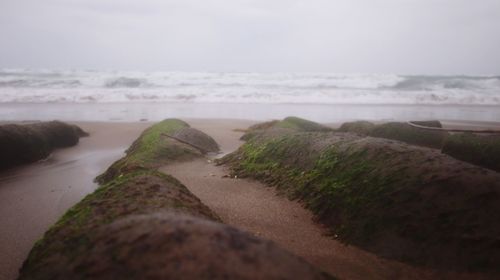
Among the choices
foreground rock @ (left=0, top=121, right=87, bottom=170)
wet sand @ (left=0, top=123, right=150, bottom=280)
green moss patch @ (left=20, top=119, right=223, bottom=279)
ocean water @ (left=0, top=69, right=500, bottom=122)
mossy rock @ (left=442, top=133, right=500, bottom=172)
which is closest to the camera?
green moss patch @ (left=20, top=119, right=223, bottom=279)

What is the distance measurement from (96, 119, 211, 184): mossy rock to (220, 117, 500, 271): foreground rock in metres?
2.17

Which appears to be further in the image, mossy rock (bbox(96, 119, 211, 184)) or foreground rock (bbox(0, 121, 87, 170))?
foreground rock (bbox(0, 121, 87, 170))

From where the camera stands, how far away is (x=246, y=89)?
2556cm

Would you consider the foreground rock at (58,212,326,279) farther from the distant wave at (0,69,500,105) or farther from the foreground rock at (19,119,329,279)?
the distant wave at (0,69,500,105)

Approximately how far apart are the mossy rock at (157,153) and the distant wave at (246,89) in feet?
45.9

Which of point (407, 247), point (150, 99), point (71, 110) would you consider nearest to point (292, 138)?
point (407, 247)

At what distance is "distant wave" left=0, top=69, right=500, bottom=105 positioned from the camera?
21188 mm

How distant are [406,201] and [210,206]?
1815 mm

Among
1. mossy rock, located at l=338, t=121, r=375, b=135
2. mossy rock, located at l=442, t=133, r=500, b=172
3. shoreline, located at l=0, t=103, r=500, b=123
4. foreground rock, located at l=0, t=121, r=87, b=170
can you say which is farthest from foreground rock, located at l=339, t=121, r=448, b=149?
shoreline, located at l=0, t=103, r=500, b=123

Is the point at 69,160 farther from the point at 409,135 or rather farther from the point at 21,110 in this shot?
the point at 21,110

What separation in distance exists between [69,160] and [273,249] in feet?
20.4

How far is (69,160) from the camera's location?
6770 millimetres

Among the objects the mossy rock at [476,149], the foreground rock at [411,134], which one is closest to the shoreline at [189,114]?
the foreground rock at [411,134]

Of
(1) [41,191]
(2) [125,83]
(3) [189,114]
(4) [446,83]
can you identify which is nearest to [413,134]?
(1) [41,191]
